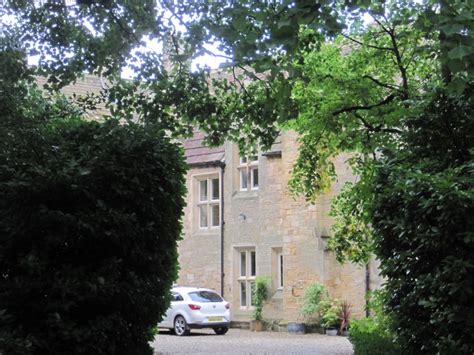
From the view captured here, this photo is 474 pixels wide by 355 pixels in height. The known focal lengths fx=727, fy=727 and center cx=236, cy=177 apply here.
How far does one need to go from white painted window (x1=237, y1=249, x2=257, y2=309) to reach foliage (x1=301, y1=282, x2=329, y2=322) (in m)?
3.69

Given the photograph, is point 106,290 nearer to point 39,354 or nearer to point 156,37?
point 39,354

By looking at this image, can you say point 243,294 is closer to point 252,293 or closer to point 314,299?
point 252,293

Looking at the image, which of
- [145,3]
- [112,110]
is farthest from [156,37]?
[112,110]

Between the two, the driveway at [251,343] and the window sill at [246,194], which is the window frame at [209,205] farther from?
the driveway at [251,343]

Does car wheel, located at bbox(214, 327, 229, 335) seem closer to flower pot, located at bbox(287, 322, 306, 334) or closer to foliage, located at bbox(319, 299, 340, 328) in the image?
flower pot, located at bbox(287, 322, 306, 334)

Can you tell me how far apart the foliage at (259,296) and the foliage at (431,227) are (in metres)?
18.0

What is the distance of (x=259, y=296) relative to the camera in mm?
26734

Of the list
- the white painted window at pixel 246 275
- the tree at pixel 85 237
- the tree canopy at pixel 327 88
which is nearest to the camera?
the tree canopy at pixel 327 88

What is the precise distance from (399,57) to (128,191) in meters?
6.88

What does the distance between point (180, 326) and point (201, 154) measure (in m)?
8.35

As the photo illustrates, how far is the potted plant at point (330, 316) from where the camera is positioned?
2416cm

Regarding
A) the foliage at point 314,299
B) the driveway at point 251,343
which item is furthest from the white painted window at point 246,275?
the foliage at point 314,299

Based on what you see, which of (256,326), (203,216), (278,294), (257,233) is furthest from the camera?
(203,216)

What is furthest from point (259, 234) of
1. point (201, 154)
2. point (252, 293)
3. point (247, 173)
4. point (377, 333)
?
point (377, 333)
